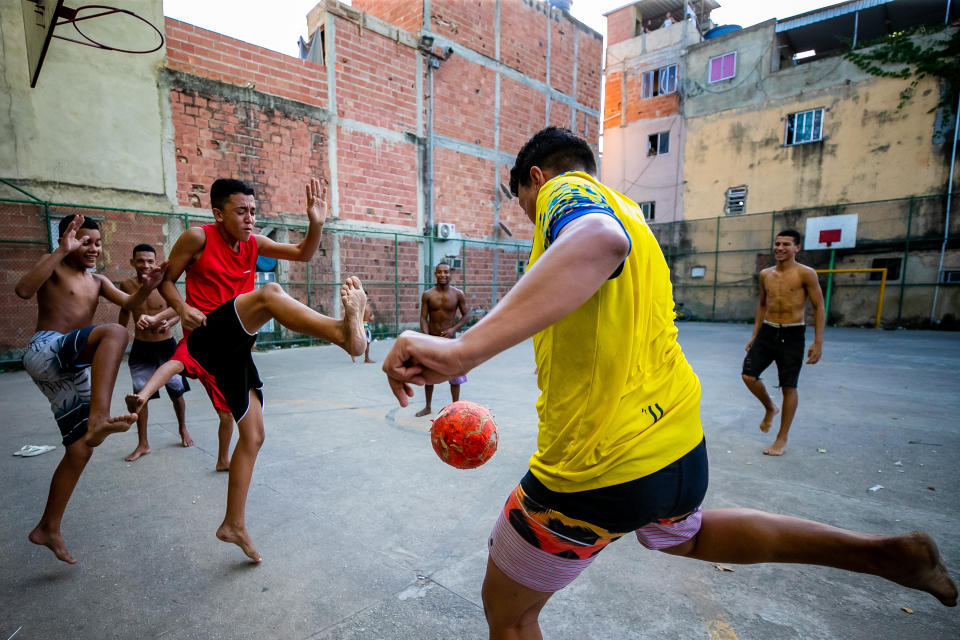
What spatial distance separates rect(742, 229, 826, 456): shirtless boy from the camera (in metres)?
4.18

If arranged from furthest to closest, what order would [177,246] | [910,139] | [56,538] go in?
[910,139] → [177,246] → [56,538]

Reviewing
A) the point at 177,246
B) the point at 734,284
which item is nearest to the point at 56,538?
the point at 177,246

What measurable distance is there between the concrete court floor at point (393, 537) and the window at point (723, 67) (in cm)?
1666

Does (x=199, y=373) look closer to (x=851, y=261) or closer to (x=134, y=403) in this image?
(x=134, y=403)

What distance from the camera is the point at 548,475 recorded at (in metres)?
1.25

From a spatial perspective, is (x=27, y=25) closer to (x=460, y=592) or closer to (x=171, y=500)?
(x=171, y=500)

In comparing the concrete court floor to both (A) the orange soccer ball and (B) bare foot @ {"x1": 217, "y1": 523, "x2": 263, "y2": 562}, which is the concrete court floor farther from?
(A) the orange soccer ball

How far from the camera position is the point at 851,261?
1509 cm

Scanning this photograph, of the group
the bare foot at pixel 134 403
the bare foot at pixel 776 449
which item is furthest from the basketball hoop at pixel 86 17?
the bare foot at pixel 776 449

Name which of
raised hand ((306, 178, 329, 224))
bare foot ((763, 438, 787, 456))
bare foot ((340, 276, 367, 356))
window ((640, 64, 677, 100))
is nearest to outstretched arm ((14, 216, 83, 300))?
raised hand ((306, 178, 329, 224))

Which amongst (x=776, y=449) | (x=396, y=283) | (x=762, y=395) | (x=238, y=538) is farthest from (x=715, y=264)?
(x=238, y=538)

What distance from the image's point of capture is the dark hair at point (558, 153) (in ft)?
4.69

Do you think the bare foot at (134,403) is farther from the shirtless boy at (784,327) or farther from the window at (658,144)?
the window at (658,144)

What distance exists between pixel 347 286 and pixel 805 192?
62.2ft
